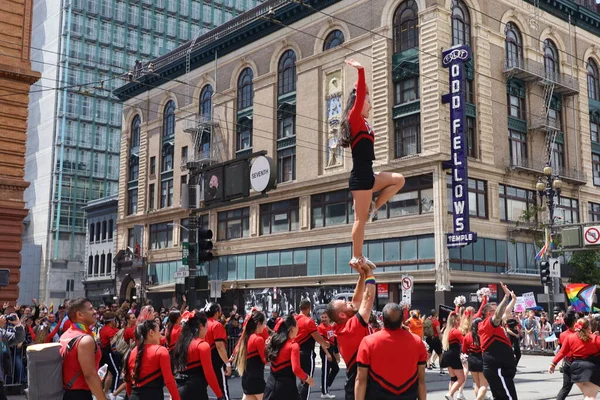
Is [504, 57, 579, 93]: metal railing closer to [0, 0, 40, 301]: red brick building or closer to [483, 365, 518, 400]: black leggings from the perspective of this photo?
[0, 0, 40, 301]: red brick building

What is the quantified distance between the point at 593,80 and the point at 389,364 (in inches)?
1880

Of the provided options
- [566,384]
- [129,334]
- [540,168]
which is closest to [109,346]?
[129,334]

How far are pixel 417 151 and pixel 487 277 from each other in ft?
27.0

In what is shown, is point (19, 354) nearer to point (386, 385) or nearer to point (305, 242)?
point (386, 385)

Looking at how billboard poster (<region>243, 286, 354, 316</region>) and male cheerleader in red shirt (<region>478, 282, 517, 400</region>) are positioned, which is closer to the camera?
male cheerleader in red shirt (<region>478, 282, 517, 400</region>)

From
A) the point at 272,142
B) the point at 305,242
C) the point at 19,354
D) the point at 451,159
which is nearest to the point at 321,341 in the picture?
the point at 19,354

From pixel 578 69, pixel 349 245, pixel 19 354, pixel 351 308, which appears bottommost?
pixel 19 354

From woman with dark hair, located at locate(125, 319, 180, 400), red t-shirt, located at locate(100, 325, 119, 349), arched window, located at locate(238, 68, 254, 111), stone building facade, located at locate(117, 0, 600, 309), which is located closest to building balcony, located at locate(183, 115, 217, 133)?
stone building facade, located at locate(117, 0, 600, 309)

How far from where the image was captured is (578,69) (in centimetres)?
4616

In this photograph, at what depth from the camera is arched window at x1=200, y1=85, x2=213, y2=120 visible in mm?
52425

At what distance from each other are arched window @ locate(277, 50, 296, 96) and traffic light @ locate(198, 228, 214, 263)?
3087cm

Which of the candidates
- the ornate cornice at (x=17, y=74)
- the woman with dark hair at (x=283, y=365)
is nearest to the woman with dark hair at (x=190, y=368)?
the woman with dark hair at (x=283, y=365)

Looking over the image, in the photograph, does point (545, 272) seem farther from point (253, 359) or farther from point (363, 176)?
point (363, 176)

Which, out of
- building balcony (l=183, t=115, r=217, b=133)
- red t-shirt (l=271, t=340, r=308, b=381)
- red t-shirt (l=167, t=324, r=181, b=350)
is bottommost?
red t-shirt (l=271, t=340, r=308, b=381)
